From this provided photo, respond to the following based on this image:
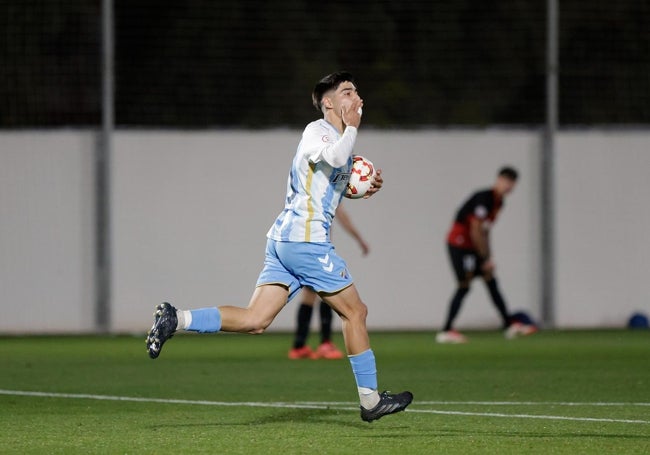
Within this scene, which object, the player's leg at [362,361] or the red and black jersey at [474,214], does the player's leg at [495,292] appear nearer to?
the red and black jersey at [474,214]

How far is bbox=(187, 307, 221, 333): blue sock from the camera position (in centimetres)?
889

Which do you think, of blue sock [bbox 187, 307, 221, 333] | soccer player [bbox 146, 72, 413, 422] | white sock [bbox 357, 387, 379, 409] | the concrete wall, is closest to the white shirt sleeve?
soccer player [bbox 146, 72, 413, 422]

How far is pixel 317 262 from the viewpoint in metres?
9.05

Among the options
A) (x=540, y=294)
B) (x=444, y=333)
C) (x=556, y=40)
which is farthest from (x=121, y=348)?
(x=556, y=40)

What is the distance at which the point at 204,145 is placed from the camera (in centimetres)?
1980

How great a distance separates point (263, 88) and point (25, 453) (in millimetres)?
12805

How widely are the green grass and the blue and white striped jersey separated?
3.98ft

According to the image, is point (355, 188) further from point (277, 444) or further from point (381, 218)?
point (381, 218)

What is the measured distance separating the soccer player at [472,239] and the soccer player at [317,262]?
8.18 metres

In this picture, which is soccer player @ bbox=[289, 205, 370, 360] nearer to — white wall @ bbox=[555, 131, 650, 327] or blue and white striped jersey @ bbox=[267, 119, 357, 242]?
blue and white striped jersey @ bbox=[267, 119, 357, 242]

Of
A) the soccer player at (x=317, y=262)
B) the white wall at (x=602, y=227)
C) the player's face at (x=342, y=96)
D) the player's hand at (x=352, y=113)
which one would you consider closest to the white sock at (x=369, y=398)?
the soccer player at (x=317, y=262)

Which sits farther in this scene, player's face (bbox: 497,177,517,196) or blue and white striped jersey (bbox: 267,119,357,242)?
player's face (bbox: 497,177,517,196)

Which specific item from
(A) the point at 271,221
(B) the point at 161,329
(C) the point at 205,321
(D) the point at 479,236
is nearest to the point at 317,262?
(C) the point at 205,321

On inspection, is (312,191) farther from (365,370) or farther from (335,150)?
(365,370)
